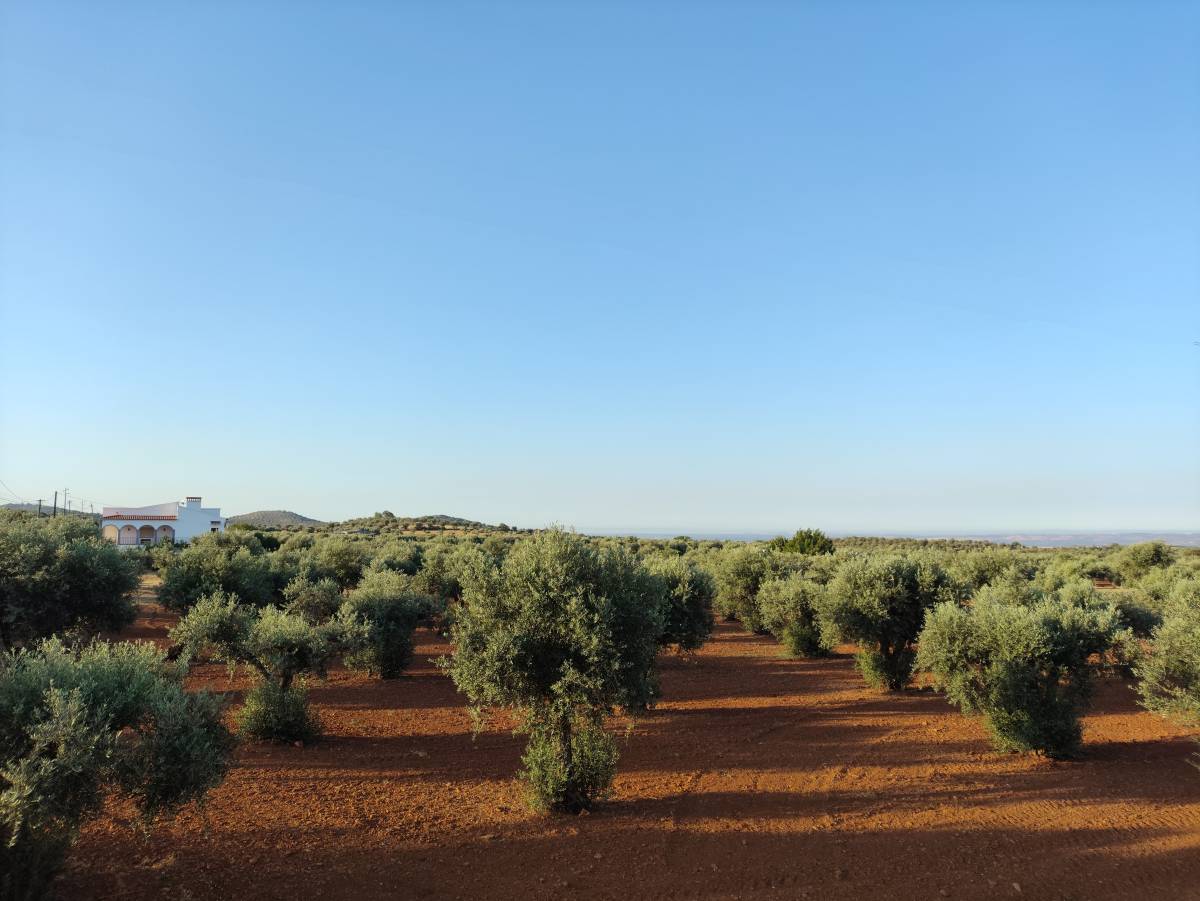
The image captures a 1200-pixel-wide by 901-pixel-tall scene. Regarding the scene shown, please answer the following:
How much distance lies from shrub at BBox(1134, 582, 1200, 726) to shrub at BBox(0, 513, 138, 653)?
2335 centimetres

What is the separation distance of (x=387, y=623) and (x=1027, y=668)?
16085 mm

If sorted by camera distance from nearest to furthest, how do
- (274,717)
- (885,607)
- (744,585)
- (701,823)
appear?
(701,823), (274,717), (885,607), (744,585)

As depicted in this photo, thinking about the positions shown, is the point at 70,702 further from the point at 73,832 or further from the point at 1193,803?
the point at 1193,803

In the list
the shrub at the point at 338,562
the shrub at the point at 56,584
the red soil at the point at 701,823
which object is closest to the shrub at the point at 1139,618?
the red soil at the point at 701,823

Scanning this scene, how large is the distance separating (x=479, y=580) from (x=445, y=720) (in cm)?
699

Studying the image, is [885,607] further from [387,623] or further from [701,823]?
[387,623]

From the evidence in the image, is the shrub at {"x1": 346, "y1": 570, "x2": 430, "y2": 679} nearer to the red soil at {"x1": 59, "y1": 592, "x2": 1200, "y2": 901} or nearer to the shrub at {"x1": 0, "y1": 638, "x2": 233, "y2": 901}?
the red soil at {"x1": 59, "y1": 592, "x2": 1200, "y2": 901}

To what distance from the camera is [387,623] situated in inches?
773

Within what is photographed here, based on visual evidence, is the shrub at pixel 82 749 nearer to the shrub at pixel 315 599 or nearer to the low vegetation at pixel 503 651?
the low vegetation at pixel 503 651

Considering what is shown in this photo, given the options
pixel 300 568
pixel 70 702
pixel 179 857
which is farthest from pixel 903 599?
pixel 300 568

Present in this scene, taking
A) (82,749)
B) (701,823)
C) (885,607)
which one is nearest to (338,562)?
(885,607)

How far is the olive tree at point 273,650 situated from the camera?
542 inches

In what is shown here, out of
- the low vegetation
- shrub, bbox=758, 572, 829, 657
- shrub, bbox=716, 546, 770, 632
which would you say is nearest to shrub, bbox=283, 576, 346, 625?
the low vegetation

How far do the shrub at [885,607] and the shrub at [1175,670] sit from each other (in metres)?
5.50
